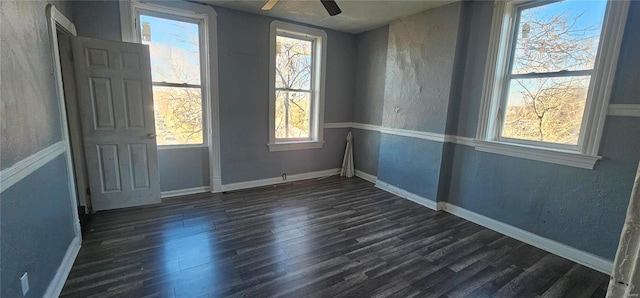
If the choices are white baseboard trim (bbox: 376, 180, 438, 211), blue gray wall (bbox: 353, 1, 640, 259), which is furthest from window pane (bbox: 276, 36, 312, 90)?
white baseboard trim (bbox: 376, 180, 438, 211)

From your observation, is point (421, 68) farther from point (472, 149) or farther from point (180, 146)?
point (180, 146)

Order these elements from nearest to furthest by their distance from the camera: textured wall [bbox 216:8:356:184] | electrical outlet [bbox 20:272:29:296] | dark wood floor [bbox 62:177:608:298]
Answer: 1. electrical outlet [bbox 20:272:29:296]
2. dark wood floor [bbox 62:177:608:298]
3. textured wall [bbox 216:8:356:184]

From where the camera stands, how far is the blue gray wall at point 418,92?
322 centimetres

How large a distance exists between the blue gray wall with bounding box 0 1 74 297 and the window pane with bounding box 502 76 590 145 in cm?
392

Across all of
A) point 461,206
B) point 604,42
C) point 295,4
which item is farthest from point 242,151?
point 604,42

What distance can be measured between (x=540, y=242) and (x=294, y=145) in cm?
329

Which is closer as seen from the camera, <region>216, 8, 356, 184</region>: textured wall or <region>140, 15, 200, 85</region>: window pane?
<region>140, 15, 200, 85</region>: window pane

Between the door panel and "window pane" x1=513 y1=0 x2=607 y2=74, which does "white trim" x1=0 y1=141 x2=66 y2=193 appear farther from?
"window pane" x1=513 y1=0 x2=607 y2=74

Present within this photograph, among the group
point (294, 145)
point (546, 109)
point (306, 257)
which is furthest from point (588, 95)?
point (294, 145)

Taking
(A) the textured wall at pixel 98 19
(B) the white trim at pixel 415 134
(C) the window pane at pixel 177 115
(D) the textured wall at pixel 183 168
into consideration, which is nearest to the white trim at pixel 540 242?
(B) the white trim at pixel 415 134

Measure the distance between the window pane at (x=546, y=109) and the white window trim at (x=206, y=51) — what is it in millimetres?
3508

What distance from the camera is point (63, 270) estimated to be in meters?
1.92

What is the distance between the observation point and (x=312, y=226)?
2875 millimetres

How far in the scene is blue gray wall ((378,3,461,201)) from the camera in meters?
3.22
